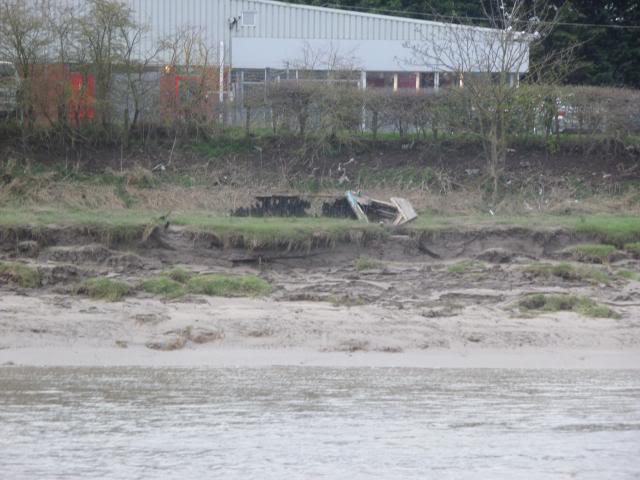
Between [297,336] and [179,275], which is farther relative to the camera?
[179,275]

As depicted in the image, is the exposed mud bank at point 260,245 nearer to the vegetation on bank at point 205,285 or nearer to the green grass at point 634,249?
the green grass at point 634,249

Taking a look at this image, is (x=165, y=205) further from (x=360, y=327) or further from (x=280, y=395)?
(x=280, y=395)

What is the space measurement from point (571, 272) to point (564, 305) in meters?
1.71

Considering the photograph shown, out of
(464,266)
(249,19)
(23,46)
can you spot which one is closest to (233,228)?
(464,266)

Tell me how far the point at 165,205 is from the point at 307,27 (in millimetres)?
13643

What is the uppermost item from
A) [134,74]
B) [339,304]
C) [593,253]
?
[134,74]

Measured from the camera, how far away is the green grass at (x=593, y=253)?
16.8m

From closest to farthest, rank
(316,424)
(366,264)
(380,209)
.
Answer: (316,424) < (366,264) < (380,209)

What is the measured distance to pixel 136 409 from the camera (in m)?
9.62

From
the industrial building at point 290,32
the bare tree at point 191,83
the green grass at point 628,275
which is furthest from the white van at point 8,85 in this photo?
the green grass at point 628,275

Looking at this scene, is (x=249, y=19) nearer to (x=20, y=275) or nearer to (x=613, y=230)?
(x=613, y=230)

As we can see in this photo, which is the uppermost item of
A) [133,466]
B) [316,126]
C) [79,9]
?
[79,9]

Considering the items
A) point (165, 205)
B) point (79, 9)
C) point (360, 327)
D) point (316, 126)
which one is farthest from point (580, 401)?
point (79, 9)

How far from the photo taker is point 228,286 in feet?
48.0
